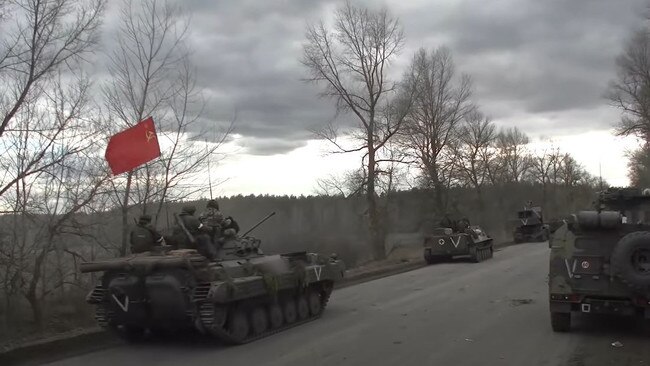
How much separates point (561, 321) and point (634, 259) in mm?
1467

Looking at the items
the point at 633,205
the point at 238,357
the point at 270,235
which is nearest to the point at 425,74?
the point at 270,235

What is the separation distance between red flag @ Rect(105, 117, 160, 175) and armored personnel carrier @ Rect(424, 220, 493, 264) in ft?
54.3

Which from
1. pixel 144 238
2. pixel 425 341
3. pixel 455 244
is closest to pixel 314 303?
pixel 425 341

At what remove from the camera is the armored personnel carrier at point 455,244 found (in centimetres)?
2595

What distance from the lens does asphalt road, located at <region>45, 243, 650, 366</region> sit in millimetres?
8211

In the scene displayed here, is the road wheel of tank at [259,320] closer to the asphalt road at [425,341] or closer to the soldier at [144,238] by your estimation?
the asphalt road at [425,341]

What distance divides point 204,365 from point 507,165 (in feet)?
224

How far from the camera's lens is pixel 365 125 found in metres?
32.8

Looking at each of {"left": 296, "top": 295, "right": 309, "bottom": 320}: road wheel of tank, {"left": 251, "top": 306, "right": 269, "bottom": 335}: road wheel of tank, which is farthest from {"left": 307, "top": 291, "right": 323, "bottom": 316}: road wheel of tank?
{"left": 251, "top": 306, "right": 269, "bottom": 335}: road wheel of tank

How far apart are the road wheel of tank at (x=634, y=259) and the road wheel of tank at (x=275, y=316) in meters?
5.56

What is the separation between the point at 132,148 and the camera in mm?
12188

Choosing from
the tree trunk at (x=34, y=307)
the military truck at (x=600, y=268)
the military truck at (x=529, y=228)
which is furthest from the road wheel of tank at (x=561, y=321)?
the military truck at (x=529, y=228)

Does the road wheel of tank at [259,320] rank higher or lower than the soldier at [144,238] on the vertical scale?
lower

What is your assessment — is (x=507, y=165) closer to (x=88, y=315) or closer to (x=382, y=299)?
(x=382, y=299)
